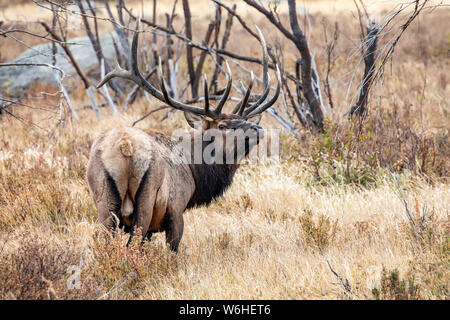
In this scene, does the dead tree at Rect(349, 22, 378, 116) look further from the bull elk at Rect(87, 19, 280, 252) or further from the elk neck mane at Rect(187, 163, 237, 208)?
the elk neck mane at Rect(187, 163, 237, 208)

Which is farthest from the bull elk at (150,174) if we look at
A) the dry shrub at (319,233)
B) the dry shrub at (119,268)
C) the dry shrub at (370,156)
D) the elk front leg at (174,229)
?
the dry shrub at (370,156)

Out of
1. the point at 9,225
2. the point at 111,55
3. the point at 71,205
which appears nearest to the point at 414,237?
the point at 71,205

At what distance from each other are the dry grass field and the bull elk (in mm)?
252

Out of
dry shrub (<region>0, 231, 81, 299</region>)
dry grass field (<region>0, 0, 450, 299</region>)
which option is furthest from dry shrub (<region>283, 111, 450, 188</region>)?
dry shrub (<region>0, 231, 81, 299</region>)

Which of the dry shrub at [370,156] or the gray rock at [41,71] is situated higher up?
the gray rock at [41,71]

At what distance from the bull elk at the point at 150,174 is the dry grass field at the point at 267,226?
25 centimetres

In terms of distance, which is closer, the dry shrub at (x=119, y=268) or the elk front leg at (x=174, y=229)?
the dry shrub at (x=119, y=268)

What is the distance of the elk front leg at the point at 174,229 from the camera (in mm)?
4883

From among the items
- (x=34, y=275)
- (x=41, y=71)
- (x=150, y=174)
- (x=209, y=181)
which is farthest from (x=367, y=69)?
(x=41, y=71)

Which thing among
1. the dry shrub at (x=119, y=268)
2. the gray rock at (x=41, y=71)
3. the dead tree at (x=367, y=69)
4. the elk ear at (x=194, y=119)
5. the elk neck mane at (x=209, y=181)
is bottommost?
the dry shrub at (x=119, y=268)

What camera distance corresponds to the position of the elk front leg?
4.88m

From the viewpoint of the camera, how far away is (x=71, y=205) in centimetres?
643

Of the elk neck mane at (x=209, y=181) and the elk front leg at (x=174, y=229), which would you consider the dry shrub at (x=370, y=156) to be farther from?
the elk front leg at (x=174, y=229)
